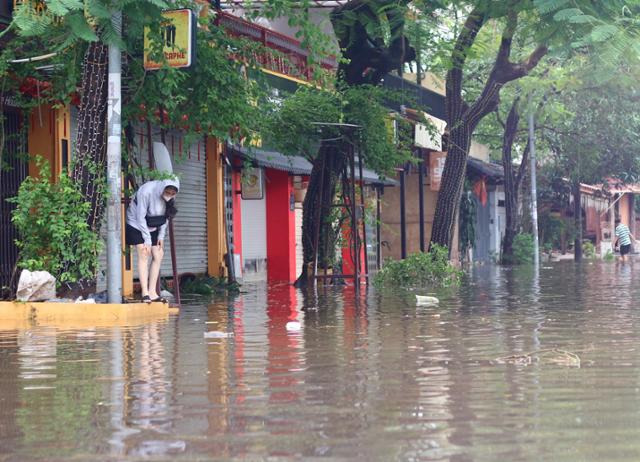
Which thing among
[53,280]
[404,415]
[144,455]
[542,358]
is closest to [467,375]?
[542,358]

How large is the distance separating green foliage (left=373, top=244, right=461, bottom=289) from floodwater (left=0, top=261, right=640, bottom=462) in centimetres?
861

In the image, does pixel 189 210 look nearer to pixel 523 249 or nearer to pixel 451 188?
pixel 451 188

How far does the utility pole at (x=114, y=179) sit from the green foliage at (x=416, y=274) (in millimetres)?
8515

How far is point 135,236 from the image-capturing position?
15.2 meters

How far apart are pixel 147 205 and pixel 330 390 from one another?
8.25m

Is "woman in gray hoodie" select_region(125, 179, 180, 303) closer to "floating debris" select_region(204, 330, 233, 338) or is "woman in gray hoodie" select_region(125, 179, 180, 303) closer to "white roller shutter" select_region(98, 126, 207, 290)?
"floating debris" select_region(204, 330, 233, 338)

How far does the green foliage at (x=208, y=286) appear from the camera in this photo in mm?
20875

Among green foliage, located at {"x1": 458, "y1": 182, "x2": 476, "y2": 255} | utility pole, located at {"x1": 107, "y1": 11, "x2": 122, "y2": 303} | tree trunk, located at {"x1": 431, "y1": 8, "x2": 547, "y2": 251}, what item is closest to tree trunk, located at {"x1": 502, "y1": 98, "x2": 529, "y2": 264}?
green foliage, located at {"x1": 458, "y1": 182, "x2": 476, "y2": 255}

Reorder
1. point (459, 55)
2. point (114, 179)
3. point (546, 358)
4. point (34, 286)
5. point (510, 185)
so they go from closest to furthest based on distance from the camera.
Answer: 1. point (546, 358)
2. point (34, 286)
3. point (114, 179)
4. point (459, 55)
5. point (510, 185)

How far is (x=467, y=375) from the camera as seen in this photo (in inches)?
315

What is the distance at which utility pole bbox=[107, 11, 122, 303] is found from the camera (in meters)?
14.2

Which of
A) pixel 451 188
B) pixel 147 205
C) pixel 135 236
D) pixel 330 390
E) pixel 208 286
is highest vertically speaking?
pixel 451 188

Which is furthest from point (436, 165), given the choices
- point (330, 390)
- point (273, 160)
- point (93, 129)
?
point (330, 390)

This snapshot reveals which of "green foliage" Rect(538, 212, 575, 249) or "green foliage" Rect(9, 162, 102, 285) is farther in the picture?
"green foliage" Rect(538, 212, 575, 249)
